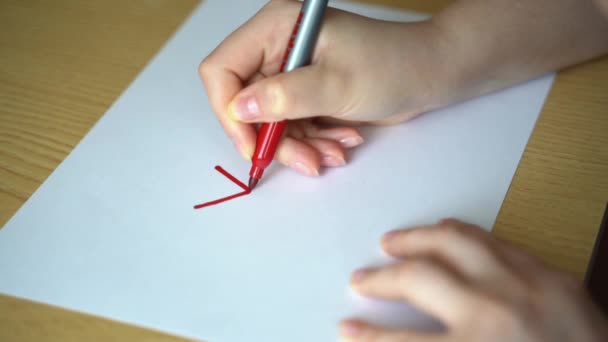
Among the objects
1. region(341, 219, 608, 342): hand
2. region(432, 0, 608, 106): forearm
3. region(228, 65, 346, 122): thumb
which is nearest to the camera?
region(341, 219, 608, 342): hand

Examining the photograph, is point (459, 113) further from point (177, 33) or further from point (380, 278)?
point (177, 33)

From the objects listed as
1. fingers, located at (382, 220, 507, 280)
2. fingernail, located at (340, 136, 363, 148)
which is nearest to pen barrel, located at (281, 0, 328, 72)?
fingernail, located at (340, 136, 363, 148)

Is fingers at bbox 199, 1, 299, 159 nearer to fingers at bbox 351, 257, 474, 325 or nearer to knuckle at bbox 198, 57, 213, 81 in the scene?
knuckle at bbox 198, 57, 213, 81

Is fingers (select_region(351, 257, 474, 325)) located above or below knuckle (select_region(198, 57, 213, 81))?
below

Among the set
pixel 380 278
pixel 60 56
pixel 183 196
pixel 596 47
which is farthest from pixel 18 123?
pixel 596 47

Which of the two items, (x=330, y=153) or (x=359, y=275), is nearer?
(x=359, y=275)

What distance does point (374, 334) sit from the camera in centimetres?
48

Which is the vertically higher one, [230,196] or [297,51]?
[297,51]

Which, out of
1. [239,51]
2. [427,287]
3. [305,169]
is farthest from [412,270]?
[239,51]

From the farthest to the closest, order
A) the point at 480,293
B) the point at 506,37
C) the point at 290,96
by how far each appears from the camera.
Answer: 1. the point at 506,37
2. the point at 290,96
3. the point at 480,293

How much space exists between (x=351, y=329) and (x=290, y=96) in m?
0.24

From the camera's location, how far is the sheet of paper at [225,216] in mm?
525

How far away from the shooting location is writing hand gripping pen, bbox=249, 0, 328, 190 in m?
0.64

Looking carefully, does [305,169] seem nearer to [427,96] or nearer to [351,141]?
[351,141]
